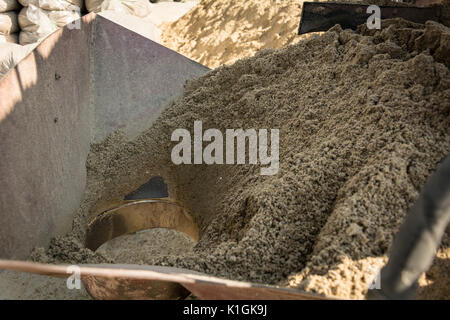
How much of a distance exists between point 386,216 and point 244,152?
2.34 ft

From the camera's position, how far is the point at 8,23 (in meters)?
3.08

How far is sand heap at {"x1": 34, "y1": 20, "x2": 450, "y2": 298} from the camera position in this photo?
87cm

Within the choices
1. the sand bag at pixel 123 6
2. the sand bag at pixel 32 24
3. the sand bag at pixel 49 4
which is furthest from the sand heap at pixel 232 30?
the sand bag at pixel 32 24

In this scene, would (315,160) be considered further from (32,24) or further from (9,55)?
(32,24)

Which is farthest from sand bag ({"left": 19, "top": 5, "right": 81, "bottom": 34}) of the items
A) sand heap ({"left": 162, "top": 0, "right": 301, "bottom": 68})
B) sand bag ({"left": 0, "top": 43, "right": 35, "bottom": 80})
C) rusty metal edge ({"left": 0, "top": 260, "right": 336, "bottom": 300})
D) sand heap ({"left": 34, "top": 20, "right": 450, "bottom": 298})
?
rusty metal edge ({"left": 0, "top": 260, "right": 336, "bottom": 300})

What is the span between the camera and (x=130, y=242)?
172cm

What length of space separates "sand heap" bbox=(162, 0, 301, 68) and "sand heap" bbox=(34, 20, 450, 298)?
1.36 metres

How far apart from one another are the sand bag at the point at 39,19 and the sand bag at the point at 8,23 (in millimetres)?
70

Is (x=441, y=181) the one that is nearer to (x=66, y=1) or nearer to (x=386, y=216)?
(x=386, y=216)

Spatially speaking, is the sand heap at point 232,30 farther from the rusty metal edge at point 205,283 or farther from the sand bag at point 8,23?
the rusty metal edge at point 205,283

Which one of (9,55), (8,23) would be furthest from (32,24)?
(9,55)

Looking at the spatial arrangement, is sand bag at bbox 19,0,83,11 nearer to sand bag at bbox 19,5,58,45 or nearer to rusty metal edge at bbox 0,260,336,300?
sand bag at bbox 19,5,58,45

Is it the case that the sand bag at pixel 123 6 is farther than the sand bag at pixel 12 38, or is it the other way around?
the sand bag at pixel 123 6

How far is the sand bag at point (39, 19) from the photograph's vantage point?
3.07m
